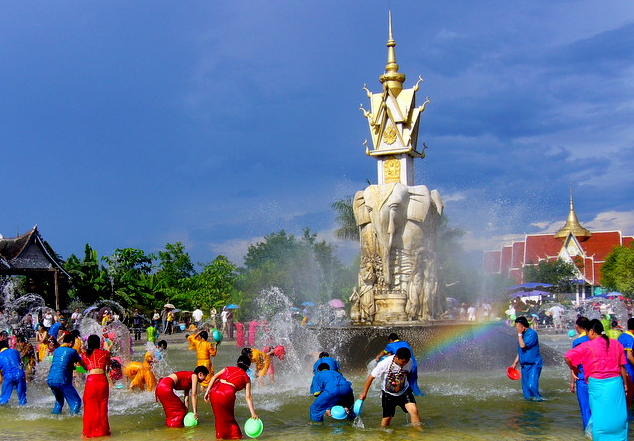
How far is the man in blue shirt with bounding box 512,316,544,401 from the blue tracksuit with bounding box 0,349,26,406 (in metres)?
8.58

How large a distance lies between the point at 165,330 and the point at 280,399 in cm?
2271

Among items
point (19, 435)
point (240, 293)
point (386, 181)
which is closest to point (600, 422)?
point (19, 435)

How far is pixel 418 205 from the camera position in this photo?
19.7 meters

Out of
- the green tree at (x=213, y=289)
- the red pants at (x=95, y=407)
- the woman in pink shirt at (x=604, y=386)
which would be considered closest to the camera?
the woman in pink shirt at (x=604, y=386)

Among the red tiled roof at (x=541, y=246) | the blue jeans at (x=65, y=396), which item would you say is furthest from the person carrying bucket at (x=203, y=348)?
the red tiled roof at (x=541, y=246)

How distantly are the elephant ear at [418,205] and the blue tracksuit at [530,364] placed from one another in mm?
8247

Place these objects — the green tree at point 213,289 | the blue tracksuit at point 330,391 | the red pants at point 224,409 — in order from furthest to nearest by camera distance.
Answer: the green tree at point 213,289 → the blue tracksuit at point 330,391 → the red pants at point 224,409

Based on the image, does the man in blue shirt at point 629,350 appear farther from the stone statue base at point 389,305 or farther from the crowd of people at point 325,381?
the stone statue base at point 389,305

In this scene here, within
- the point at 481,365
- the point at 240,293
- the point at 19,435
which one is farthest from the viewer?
the point at 240,293

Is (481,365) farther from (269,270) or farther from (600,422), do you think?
(269,270)

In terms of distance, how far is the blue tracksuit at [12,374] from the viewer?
12438 mm

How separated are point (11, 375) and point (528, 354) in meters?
8.94

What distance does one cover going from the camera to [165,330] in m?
34.6

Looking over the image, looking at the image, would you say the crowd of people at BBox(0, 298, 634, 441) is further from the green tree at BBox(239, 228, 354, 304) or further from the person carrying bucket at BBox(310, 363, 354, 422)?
the green tree at BBox(239, 228, 354, 304)
